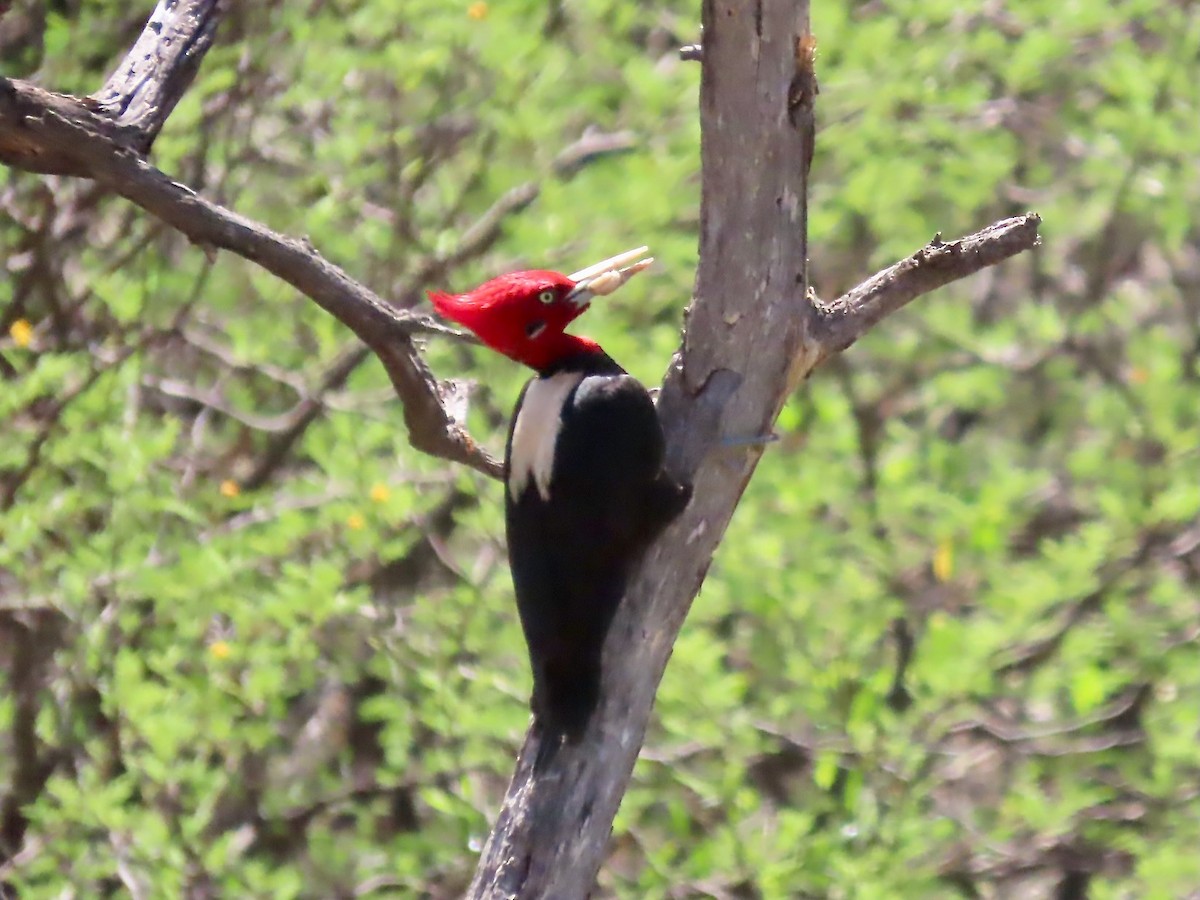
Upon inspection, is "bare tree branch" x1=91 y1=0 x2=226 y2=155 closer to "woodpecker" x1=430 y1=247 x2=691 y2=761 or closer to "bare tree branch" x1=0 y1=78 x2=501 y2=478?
"bare tree branch" x1=0 y1=78 x2=501 y2=478

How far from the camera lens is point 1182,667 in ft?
14.9

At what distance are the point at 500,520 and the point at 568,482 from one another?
1.81 meters

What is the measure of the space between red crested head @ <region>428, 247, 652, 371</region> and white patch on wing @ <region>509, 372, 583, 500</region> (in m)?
0.07

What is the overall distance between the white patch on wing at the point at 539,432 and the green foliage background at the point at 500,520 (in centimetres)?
145

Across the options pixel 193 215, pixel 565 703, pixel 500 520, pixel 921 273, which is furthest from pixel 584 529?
pixel 500 520

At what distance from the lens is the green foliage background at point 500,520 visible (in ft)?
13.8

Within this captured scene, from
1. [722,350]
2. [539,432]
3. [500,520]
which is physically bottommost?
[539,432]

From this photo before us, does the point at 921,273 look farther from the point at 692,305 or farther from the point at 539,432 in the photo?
the point at 539,432

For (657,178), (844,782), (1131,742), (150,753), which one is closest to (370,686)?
(150,753)

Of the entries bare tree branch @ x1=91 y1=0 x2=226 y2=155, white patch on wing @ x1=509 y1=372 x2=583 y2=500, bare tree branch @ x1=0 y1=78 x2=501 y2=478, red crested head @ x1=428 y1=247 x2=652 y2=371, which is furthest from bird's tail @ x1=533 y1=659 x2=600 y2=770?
bare tree branch @ x1=91 y1=0 x2=226 y2=155

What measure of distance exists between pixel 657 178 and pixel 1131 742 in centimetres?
231

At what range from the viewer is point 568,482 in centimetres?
263

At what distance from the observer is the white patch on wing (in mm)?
2645

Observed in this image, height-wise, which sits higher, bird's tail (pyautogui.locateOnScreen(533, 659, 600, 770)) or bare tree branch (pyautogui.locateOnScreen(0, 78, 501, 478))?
bare tree branch (pyautogui.locateOnScreen(0, 78, 501, 478))
